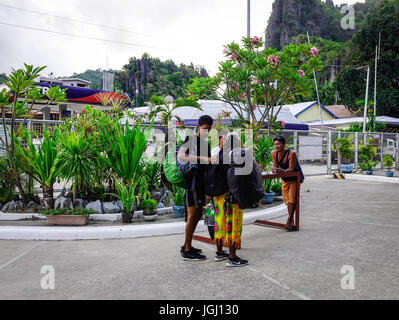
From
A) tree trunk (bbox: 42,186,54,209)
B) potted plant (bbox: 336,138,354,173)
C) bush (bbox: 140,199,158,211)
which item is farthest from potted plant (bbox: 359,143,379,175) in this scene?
tree trunk (bbox: 42,186,54,209)

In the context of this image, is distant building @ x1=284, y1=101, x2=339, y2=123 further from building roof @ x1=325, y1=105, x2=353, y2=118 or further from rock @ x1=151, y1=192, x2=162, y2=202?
rock @ x1=151, y1=192, x2=162, y2=202

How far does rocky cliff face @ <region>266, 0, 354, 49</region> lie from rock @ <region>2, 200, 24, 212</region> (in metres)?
122

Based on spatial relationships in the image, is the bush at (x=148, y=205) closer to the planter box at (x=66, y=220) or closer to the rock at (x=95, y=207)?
the rock at (x=95, y=207)

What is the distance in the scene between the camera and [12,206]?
270 inches

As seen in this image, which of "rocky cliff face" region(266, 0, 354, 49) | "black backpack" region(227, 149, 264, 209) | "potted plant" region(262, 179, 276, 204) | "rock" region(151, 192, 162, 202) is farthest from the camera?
"rocky cliff face" region(266, 0, 354, 49)

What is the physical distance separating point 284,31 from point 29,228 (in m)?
132

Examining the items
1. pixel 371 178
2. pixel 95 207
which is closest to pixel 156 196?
pixel 95 207

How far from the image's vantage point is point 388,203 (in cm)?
959

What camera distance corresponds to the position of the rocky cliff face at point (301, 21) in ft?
389

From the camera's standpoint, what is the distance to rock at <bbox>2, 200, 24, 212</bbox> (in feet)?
22.4

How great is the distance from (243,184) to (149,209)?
9.62ft

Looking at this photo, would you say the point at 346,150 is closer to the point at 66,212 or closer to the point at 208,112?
the point at 208,112
